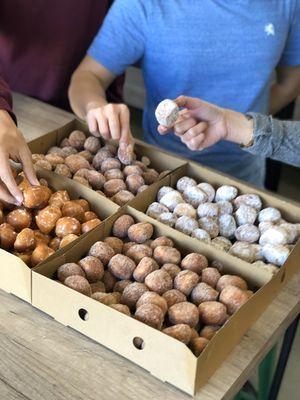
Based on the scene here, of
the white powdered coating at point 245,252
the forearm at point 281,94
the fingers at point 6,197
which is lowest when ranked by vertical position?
the forearm at point 281,94

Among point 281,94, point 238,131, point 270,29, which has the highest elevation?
point 270,29

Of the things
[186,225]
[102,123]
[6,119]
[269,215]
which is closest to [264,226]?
[269,215]

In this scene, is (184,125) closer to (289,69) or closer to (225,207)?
(225,207)

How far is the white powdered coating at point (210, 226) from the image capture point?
98 centimetres

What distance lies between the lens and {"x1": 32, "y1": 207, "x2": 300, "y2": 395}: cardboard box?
2.37 ft

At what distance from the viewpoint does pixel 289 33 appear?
1470 millimetres

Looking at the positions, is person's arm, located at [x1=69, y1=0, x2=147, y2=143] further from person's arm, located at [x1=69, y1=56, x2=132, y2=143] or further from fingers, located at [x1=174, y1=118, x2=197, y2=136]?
fingers, located at [x1=174, y1=118, x2=197, y2=136]

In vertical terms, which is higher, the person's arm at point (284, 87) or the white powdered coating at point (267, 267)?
the white powdered coating at point (267, 267)

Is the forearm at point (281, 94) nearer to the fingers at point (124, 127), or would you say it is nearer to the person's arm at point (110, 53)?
the person's arm at point (110, 53)

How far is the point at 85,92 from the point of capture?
1398 mm

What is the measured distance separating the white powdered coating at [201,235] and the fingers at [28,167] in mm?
276

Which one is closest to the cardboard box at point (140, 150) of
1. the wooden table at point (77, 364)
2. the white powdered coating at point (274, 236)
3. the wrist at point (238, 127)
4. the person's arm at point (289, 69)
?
the wrist at point (238, 127)

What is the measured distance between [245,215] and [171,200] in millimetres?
131

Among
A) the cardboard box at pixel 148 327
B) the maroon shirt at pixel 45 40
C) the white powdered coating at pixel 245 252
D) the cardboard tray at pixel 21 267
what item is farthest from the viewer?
the maroon shirt at pixel 45 40
